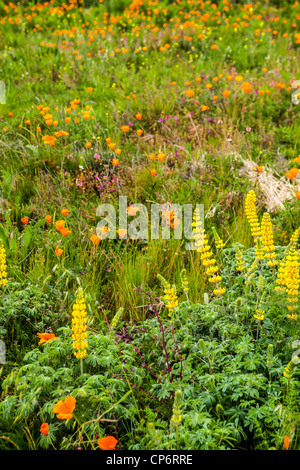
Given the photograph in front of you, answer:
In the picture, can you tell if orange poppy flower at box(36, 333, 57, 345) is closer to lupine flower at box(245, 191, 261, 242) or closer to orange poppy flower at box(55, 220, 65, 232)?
orange poppy flower at box(55, 220, 65, 232)

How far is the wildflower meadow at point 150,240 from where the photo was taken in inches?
73.5

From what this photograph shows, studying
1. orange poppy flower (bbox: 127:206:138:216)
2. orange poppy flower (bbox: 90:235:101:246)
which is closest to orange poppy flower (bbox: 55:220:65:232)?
orange poppy flower (bbox: 90:235:101:246)

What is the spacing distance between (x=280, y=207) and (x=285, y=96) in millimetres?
2199

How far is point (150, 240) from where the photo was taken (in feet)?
10.3

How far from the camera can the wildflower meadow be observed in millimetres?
1868

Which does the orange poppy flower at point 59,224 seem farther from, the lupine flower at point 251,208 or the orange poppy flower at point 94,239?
the lupine flower at point 251,208

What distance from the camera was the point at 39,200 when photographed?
11.8 ft

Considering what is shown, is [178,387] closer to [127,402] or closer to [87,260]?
[127,402]

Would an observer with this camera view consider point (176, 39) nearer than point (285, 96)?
No

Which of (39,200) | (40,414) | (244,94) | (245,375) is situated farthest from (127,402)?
(244,94)

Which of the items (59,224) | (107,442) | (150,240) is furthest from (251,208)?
(107,442)

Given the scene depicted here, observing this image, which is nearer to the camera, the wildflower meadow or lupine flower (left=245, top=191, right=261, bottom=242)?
the wildflower meadow

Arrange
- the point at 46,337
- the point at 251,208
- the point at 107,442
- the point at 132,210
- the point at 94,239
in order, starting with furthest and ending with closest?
1. the point at 132,210
2. the point at 94,239
3. the point at 251,208
4. the point at 46,337
5. the point at 107,442

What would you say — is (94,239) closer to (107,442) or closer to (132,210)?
(132,210)
